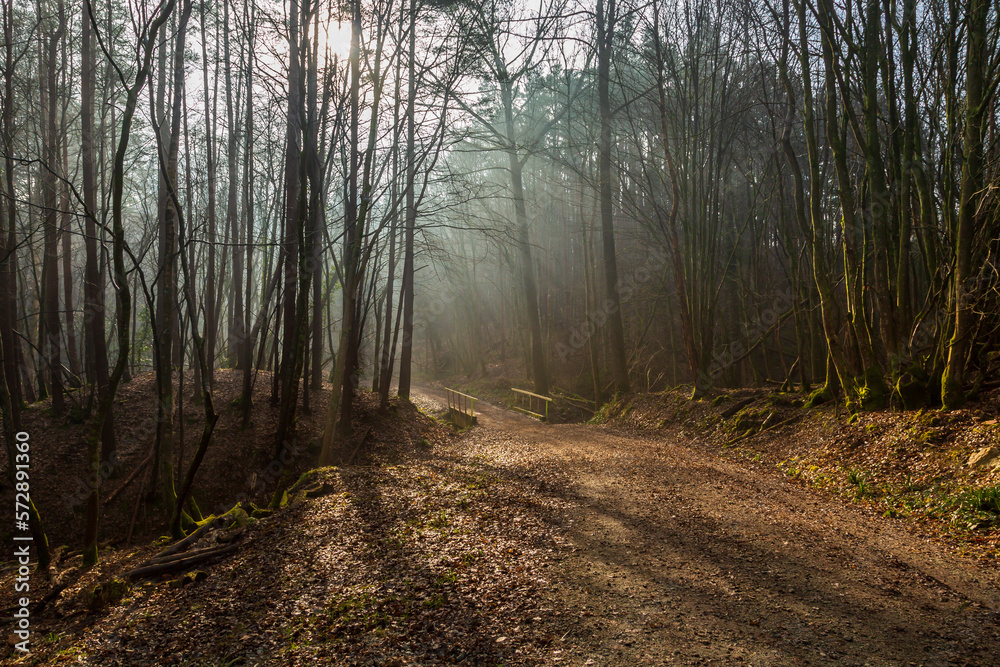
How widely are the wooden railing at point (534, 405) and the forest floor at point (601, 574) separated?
8997 millimetres

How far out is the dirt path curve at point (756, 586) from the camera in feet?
10.8

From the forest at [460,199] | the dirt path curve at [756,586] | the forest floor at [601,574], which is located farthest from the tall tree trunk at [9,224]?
→ the dirt path curve at [756,586]

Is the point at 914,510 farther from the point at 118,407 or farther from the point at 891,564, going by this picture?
the point at 118,407

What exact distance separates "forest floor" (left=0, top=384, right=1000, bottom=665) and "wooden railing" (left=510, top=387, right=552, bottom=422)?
900 centimetres

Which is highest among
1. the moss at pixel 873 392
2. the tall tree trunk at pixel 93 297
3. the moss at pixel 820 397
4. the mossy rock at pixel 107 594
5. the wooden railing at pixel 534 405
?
the tall tree trunk at pixel 93 297

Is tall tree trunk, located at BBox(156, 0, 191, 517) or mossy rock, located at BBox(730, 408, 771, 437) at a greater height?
tall tree trunk, located at BBox(156, 0, 191, 517)

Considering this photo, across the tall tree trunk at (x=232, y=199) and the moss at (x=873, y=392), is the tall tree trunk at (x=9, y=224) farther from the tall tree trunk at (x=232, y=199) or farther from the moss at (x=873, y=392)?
the moss at (x=873, y=392)

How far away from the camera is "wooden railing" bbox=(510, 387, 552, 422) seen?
16906 mm

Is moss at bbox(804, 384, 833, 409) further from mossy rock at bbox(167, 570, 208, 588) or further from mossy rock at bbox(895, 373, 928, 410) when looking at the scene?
mossy rock at bbox(167, 570, 208, 588)

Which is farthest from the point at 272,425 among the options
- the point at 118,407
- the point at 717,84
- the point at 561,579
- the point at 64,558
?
the point at 717,84

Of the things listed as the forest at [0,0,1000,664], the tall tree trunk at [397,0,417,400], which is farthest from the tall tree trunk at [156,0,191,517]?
the tall tree trunk at [397,0,417,400]

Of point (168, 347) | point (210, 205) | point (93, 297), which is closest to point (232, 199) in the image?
point (210, 205)

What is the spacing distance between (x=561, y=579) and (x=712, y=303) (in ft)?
33.0

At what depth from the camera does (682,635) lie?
3467 millimetres
